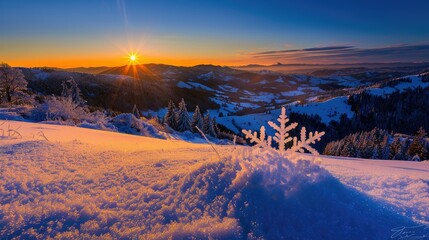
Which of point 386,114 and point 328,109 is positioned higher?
point 328,109

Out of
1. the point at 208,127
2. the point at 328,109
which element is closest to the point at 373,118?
the point at 328,109

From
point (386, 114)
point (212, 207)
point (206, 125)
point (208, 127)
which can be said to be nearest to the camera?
point (212, 207)

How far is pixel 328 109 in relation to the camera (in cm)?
17862

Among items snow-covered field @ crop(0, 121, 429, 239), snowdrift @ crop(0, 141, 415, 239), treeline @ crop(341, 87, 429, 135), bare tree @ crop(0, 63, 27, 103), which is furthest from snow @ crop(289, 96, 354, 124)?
snowdrift @ crop(0, 141, 415, 239)

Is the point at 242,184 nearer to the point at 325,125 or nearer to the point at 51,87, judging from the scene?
the point at 51,87

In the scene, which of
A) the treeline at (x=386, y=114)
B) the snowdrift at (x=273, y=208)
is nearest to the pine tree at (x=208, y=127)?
the snowdrift at (x=273, y=208)

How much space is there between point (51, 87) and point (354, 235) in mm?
143129

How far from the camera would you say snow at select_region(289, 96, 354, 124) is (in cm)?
17175

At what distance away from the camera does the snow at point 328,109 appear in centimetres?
17175

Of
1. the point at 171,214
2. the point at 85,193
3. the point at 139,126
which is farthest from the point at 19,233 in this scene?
the point at 139,126
